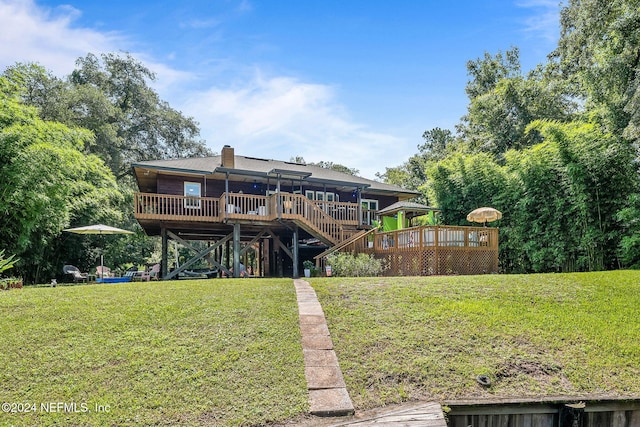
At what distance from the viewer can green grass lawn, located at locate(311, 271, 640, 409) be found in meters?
4.69

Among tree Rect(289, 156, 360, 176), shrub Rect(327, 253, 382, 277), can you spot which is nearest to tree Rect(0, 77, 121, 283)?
shrub Rect(327, 253, 382, 277)

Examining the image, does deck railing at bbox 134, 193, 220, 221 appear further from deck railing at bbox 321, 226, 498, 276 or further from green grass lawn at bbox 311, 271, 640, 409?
green grass lawn at bbox 311, 271, 640, 409

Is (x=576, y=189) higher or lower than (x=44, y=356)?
higher

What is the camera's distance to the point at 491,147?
77.0 feet

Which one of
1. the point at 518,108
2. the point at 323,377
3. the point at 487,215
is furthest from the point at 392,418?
the point at 518,108

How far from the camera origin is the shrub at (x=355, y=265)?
12182 mm

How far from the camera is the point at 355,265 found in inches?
481

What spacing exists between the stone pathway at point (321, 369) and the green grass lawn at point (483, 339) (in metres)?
0.14

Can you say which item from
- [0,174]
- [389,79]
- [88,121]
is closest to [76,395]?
[0,174]

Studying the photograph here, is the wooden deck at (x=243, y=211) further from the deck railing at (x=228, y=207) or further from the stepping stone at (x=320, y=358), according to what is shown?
the stepping stone at (x=320, y=358)

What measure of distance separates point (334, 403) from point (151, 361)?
7.58 feet

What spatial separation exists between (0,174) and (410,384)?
38.5 ft

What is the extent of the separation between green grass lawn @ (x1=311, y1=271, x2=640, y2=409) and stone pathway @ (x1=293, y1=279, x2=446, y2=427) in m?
0.14

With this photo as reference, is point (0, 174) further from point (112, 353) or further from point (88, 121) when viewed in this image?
point (88, 121)
